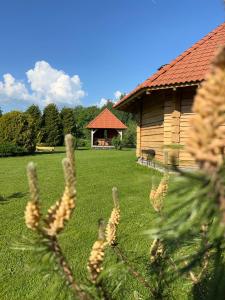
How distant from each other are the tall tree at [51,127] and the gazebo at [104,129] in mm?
Answer: 5673

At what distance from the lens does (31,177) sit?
2.48 ft

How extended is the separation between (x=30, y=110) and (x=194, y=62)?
41721mm

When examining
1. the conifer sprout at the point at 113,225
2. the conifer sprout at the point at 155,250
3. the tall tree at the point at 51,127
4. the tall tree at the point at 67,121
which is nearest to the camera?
the conifer sprout at the point at 113,225

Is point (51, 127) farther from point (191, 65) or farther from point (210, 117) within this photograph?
point (210, 117)

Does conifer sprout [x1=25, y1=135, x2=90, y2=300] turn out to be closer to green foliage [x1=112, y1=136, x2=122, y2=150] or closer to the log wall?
the log wall

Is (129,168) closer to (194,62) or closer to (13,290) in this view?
(194,62)

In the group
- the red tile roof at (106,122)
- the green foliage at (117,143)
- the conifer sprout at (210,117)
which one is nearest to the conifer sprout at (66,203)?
the conifer sprout at (210,117)

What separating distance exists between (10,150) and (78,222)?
24.3 meters

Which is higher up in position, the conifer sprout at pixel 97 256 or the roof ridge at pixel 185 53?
the roof ridge at pixel 185 53

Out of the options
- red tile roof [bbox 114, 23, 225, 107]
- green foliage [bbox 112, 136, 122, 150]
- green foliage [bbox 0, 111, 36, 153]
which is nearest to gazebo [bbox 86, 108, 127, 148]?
green foliage [bbox 112, 136, 122, 150]

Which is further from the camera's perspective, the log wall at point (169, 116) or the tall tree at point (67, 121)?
the tall tree at point (67, 121)

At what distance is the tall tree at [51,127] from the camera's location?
50156 millimetres

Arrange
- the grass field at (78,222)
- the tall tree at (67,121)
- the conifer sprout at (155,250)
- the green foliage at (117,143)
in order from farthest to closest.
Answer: the tall tree at (67,121)
the green foliage at (117,143)
the grass field at (78,222)
the conifer sprout at (155,250)

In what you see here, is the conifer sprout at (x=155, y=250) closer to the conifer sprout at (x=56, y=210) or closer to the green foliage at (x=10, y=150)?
the conifer sprout at (x=56, y=210)
